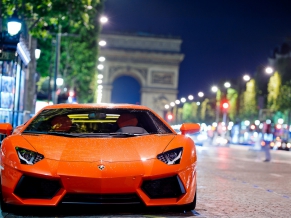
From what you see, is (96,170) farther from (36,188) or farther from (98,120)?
(98,120)

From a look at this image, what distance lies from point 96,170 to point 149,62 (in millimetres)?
102673

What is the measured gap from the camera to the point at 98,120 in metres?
8.77

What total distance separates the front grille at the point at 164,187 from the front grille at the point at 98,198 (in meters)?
0.14

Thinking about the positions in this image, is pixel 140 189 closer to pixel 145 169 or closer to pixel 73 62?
pixel 145 169

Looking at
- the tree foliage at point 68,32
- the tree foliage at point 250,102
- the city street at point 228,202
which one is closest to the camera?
the city street at point 228,202

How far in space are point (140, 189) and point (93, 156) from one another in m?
0.51

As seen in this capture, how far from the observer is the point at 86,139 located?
23.8 ft

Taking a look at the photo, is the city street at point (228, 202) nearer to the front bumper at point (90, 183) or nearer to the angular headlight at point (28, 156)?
the front bumper at point (90, 183)

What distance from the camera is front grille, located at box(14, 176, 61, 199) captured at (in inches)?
264

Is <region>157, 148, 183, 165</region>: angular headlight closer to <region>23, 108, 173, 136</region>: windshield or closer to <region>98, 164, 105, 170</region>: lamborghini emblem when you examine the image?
<region>98, 164, 105, 170</region>: lamborghini emblem

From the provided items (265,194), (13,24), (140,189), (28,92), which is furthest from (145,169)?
(28,92)

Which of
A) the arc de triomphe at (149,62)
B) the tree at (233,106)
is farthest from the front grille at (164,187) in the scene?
the arc de triomphe at (149,62)

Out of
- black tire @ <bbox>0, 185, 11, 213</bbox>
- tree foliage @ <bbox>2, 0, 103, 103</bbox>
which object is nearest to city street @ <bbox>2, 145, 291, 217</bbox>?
black tire @ <bbox>0, 185, 11, 213</bbox>

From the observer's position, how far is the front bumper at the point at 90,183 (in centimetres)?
662
